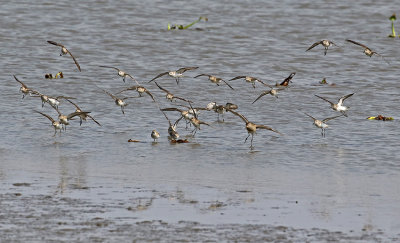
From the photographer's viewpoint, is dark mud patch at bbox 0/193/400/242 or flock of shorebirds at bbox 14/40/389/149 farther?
flock of shorebirds at bbox 14/40/389/149

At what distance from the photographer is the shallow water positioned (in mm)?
11898

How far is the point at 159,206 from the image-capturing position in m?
12.5

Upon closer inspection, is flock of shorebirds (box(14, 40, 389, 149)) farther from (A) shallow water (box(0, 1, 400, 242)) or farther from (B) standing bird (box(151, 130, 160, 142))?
(A) shallow water (box(0, 1, 400, 242))

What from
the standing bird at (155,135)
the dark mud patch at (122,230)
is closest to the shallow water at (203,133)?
the dark mud patch at (122,230)

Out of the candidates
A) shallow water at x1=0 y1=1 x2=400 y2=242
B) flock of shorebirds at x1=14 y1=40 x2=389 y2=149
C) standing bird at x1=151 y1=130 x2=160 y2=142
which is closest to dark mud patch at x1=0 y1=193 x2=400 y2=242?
shallow water at x1=0 y1=1 x2=400 y2=242

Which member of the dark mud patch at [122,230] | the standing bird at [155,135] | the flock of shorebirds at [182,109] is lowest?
the dark mud patch at [122,230]

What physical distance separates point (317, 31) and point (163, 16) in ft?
18.1

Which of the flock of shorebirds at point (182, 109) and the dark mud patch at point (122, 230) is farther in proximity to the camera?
the flock of shorebirds at point (182, 109)

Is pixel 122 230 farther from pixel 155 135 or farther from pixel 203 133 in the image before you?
pixel 203 133

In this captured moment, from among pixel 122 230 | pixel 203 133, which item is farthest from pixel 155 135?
pixel 122 230

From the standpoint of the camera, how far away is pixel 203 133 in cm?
1841

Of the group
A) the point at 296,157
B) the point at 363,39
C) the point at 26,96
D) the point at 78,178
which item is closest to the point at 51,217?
the point at 78,178

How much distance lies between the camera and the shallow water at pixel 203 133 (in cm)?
1190

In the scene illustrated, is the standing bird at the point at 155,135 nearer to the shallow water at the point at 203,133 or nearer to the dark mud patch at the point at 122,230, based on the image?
the shallow water at the point at 203,133
